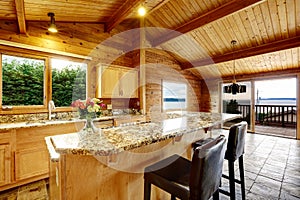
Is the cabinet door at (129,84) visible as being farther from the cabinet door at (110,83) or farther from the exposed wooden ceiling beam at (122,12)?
the exposed wooden ceiling beam at (122,12)

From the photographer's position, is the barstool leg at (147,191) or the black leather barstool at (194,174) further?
the barstool leg at (147,191)

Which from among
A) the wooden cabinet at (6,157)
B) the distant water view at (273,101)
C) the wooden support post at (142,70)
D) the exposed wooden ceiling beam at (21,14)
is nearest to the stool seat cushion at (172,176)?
the wooden cabinet at (6,157)

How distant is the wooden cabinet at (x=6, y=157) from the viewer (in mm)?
2385

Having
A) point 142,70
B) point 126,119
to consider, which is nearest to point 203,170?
point 126,119

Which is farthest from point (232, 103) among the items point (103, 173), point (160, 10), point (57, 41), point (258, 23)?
point (103, 173)

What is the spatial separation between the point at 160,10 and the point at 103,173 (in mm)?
4244

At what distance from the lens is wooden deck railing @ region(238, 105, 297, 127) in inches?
284

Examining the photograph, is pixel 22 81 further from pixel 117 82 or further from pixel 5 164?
pixel 117 82

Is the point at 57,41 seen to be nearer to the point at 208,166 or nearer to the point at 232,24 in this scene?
the point at 208,166

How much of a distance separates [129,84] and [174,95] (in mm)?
2331

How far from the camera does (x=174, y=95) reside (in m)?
6.39

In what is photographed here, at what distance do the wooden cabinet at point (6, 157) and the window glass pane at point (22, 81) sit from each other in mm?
867

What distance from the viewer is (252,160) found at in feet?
11.9

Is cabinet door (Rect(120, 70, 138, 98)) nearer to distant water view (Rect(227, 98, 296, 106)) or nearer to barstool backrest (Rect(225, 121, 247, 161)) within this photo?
barstool backrest (Rect(225, 121, 247, 161))
